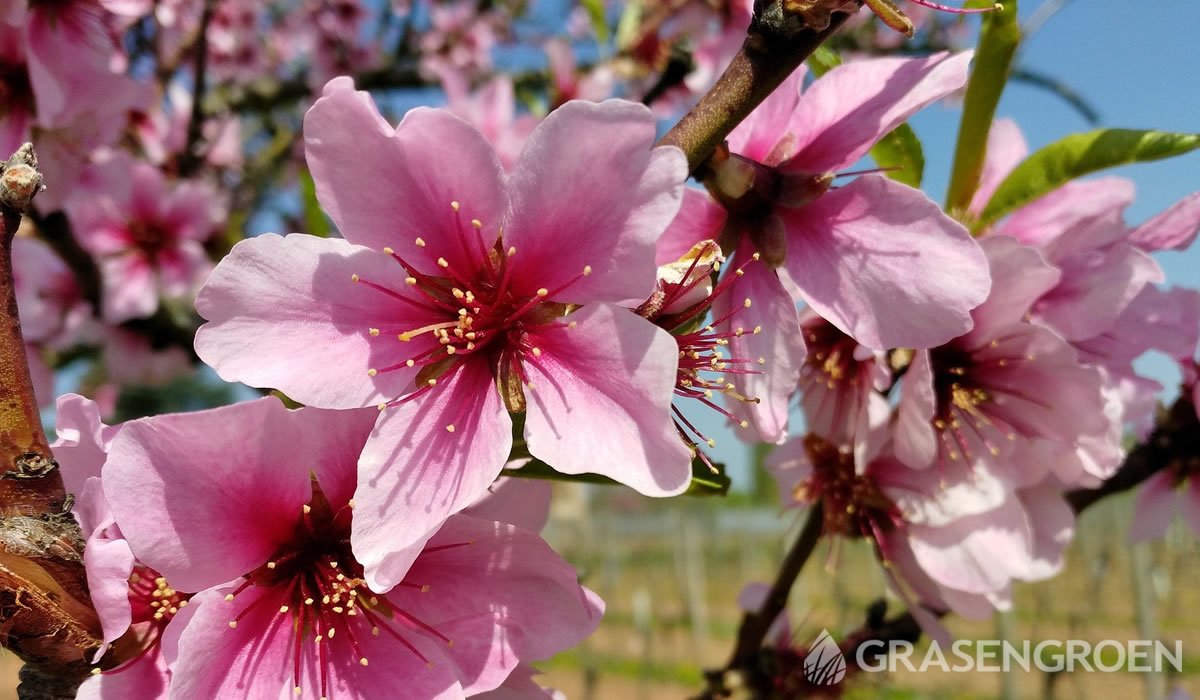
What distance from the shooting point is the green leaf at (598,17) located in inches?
72.1

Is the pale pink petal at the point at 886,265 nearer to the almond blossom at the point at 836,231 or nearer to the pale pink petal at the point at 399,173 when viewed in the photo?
the almond blossom at the point at 836,231

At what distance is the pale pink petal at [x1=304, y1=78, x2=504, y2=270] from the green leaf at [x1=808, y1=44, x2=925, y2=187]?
0.33m

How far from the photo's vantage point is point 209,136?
2.34 m

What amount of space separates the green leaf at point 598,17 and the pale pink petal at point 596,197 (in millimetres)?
1486

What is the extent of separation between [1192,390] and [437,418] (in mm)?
877

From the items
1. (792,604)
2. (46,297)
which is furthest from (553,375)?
(792,604)

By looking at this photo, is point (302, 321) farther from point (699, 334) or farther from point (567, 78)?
point (567, 78)

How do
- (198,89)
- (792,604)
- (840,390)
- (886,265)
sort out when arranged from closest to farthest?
(886,265), (840,390), (198,89), (792,604)

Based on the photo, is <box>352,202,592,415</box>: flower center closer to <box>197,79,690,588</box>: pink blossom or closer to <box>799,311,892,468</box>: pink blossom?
<box>197,79,690,588</box>: pink blossom

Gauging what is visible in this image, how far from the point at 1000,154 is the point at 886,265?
390mm

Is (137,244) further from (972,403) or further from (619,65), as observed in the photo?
(972,403)

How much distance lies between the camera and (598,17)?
187cm

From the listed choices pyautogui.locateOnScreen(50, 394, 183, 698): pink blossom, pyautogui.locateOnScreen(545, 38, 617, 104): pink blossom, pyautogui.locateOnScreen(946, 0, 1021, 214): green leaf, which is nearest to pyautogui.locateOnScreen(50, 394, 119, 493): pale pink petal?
pyautogui.locateOnScreen(50, 394, 183, 698): pink blossom

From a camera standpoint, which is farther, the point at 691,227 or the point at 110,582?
the point at 691,227
